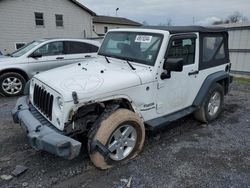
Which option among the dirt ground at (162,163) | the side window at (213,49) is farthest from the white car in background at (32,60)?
the side window at (213,49)

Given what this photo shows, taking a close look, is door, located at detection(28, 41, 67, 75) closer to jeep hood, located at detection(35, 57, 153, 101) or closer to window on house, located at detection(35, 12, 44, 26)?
jeep hood, located at detection(35, 57, 153, 101)

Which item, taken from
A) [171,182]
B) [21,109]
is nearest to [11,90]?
[21,109]

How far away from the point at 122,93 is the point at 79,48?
5.33m

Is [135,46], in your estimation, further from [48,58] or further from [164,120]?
[48,58]

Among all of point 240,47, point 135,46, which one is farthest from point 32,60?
point 240,47

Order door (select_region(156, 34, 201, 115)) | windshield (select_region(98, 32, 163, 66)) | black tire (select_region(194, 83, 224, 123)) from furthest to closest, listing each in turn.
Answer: black tire (select_region(194, 83, 224, 123))
door (select_region(156, 34, 201, 115))
windshield (select_region(98, 32, 163, 66))

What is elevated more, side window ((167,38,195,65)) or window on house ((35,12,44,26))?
window on house ((35,12,44,26))

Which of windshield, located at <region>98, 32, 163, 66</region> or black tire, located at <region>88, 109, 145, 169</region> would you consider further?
windshield, located at <region>98, 32, 163, 66</region>

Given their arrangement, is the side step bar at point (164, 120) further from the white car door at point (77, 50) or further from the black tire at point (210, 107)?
the white car door at point (77, 50)

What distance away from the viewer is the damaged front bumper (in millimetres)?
2604

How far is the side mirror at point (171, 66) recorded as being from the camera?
3.30 metres

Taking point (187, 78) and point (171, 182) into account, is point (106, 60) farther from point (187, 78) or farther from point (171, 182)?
point (171, 182)

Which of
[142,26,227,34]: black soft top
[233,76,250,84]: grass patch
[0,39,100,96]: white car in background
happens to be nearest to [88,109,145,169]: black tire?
[142,26,227,34]: black soft top

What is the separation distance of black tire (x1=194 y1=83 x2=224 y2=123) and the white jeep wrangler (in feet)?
0.09
